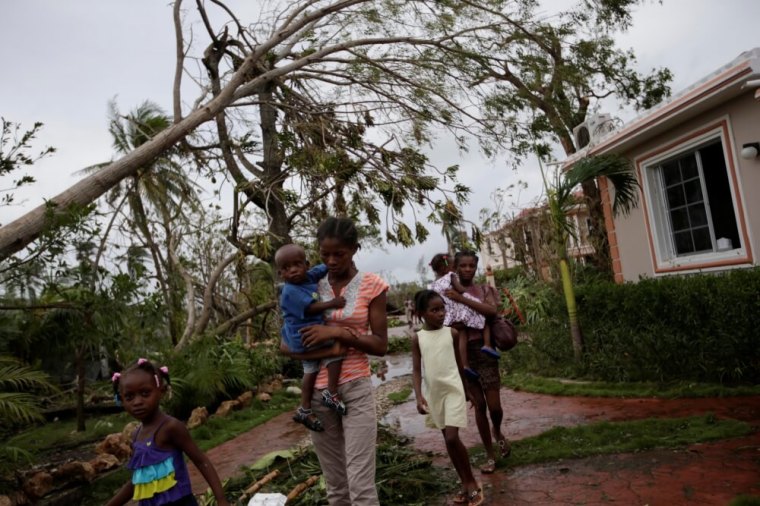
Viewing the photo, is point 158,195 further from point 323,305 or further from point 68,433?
point 323,305

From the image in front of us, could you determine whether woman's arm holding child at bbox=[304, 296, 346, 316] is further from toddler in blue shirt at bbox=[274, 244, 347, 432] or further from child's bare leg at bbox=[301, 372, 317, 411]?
child's bare leg at bbox=[301, 372, 317, 411]

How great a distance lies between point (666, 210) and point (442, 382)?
6366 mm

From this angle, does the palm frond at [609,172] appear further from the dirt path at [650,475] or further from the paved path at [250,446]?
the paved path at [250,446]

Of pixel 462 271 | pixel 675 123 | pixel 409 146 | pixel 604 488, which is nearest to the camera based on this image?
pixel 604 488

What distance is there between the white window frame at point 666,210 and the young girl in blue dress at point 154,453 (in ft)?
23.9

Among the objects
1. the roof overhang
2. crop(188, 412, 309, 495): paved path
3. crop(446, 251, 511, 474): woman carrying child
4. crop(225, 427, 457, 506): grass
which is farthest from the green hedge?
crop(188, 412, 309, 495): paved path

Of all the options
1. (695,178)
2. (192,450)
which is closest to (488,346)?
(192,450)

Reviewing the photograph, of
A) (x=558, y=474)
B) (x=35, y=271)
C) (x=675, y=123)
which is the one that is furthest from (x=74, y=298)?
(x=675, y=123)

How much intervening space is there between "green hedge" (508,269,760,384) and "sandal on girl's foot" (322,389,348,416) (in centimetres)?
536

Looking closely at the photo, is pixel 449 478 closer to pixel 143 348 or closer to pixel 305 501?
pixel 305 501

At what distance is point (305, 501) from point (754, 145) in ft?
21.7

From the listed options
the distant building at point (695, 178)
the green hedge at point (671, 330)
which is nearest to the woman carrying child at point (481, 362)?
the green hedge at point (671, 330)

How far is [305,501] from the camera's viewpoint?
13.6 feet

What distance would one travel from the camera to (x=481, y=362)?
489 centimetres
